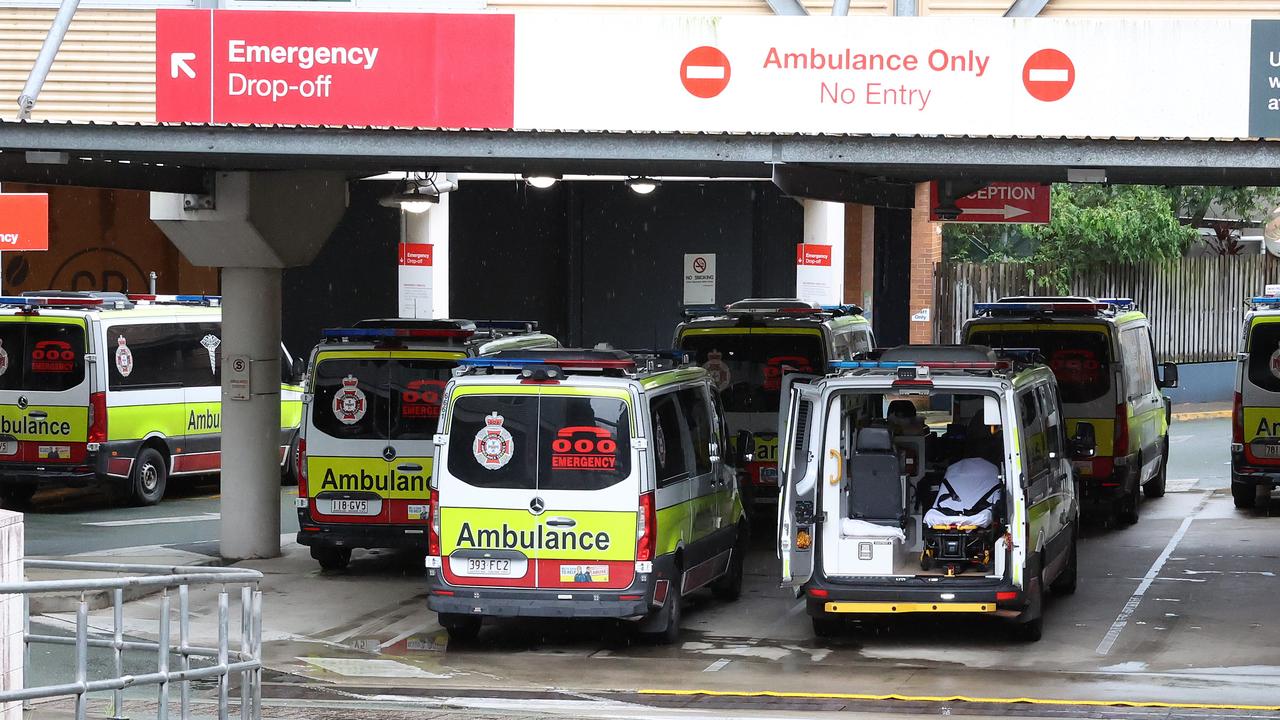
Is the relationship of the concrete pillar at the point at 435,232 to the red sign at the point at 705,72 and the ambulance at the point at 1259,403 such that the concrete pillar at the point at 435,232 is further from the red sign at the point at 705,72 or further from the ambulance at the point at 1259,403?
the red sign at the point at 705,72

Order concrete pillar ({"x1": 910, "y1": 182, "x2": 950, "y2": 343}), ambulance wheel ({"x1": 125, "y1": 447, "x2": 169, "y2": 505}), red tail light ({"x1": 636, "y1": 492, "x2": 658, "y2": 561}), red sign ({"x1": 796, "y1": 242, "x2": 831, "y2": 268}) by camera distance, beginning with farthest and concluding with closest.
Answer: concrete pillar ({"x1": 910, "y1": 182, "x2": 950, "y2": 343}) → red sign ({"x1": 796, "y1": 242, "x2": 831, "y2": 268}) → ambulance wheel ({"x1": 125, "y1": 447, "x2": 169, "y2": 505}) → red tail light ({"x1": 636, "y1": 492, "x2": 658, "y2": 561})

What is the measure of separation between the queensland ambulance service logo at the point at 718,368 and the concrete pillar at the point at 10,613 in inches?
404

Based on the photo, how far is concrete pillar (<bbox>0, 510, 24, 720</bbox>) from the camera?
797 cm

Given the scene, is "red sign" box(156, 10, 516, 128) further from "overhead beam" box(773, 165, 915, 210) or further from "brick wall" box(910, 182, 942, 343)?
"brick wall" box(910, 182, 942, 343)

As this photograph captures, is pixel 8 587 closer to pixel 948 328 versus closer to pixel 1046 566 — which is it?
pixel 1046 566

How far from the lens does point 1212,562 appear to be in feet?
54.8

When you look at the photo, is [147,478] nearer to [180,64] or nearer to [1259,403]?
[180,64]

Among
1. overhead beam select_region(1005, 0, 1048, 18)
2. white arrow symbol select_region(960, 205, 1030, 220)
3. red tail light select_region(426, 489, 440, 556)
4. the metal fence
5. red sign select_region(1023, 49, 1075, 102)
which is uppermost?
overhead beam select_region(1005, 0, 1048, 18)

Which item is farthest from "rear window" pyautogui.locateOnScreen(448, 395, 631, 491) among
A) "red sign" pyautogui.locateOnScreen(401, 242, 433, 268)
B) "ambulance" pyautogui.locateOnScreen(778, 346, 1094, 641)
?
"red sign" pyautogui.locateOnScreen(401, 242, 433, 268)

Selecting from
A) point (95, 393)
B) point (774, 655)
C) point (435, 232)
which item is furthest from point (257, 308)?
point (435, 232)

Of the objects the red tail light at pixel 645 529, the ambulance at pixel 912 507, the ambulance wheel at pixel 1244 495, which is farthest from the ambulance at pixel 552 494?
the ambulance wheel at pixel 1244 495

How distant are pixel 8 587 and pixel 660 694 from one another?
5043 millimetres

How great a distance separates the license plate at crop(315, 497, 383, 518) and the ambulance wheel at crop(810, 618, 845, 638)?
4314 millimetres

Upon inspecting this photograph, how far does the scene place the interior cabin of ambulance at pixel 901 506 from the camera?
1235 centimetres
